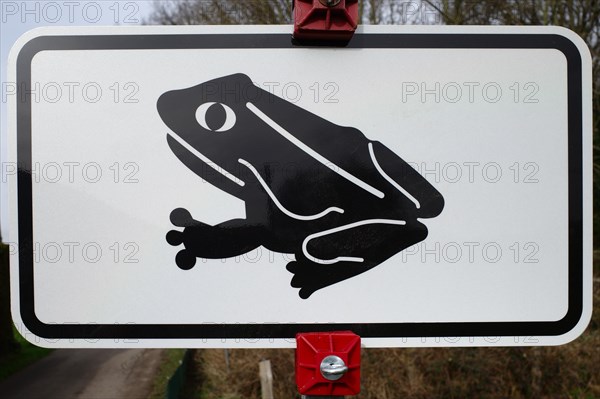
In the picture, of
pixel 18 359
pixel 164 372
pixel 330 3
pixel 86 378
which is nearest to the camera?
pixel 330 3

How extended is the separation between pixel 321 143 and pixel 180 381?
9.42 meters

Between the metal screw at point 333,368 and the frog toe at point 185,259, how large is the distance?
1.40 feet

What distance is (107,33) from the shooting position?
1276 millimetres

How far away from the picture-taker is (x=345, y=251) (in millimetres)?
1264

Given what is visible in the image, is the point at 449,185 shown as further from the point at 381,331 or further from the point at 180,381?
the point at 180,381

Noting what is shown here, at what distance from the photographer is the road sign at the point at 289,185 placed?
1266 millimetres

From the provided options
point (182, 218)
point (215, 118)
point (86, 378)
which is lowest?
point (86, 378)

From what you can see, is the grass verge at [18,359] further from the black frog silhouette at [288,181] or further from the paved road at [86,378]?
the black frog silhouette at [288,181]

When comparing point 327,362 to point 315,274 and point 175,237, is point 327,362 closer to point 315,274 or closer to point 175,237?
point 315,274

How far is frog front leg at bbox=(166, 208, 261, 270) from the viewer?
126 centimetres

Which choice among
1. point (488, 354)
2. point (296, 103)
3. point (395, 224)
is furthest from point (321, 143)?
point (488, 354)

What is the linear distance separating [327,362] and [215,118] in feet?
2.29

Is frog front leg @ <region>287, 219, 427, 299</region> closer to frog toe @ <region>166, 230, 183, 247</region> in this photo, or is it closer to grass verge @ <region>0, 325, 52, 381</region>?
frog toe @ <region>166, 230, 183, 247</region>

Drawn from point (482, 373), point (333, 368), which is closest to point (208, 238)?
point (333, 368)
